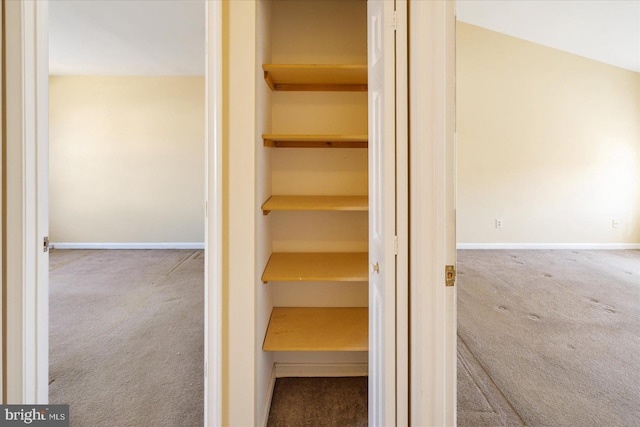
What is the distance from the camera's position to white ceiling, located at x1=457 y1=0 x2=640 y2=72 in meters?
3.78

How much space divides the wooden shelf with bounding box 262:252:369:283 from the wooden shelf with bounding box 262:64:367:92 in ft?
3.33

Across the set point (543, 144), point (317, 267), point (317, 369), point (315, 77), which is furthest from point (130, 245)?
point (543, 144)

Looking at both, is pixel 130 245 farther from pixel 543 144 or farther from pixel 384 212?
pixel 543 144

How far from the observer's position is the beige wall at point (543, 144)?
491 centimetres

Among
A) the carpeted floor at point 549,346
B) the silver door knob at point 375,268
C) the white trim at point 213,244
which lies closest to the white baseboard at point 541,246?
the carpeted floor at point 549,346

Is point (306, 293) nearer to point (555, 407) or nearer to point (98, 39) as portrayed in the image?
point (555, 407)

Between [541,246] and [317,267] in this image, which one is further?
[541,246]

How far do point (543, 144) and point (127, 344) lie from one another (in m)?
6.02

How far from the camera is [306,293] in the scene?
2.04 meters

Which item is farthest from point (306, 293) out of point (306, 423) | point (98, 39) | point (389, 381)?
point (98, 39)

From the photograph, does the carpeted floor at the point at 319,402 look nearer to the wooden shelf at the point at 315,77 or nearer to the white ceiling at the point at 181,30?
the wooden shelf at the point at 315,77

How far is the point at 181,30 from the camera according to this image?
3678mm

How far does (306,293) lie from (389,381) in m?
1.03

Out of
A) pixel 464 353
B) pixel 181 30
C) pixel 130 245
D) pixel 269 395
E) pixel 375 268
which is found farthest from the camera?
pixel 130 245
